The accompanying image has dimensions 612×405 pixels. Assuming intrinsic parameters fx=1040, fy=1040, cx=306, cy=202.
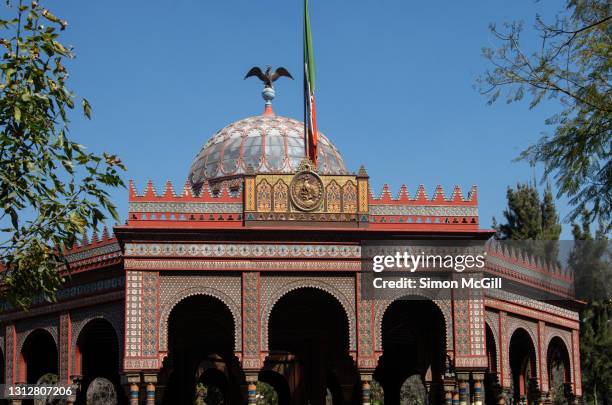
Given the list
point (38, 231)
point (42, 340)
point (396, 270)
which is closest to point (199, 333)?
point (42, 340)

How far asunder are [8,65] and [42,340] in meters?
18.0

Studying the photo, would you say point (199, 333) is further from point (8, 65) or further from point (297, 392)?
point (8, 65)

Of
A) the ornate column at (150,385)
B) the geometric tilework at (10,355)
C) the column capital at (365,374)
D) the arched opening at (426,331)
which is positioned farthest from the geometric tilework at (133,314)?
the arched opening at (426,331)

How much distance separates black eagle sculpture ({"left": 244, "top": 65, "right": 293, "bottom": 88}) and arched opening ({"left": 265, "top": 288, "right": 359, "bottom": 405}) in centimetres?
891

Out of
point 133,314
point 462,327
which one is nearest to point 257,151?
point 133,314

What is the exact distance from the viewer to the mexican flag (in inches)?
1022

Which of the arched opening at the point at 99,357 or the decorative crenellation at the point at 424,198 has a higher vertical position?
the decorative crenellation at the point at 424,198

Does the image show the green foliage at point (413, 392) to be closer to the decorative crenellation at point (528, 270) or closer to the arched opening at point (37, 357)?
the decorative crenellation at point (528, 270)

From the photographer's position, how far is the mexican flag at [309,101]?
25953mm

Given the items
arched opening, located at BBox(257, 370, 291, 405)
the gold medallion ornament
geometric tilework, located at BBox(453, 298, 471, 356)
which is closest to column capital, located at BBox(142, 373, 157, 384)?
the gold medallion ornament

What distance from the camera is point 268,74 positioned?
112 ft

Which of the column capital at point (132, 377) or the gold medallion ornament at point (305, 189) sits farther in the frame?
the gold medallion ornament at point (305, 189)

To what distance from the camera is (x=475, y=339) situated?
24.0 metres

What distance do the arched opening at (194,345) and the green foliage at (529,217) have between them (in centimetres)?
1449
